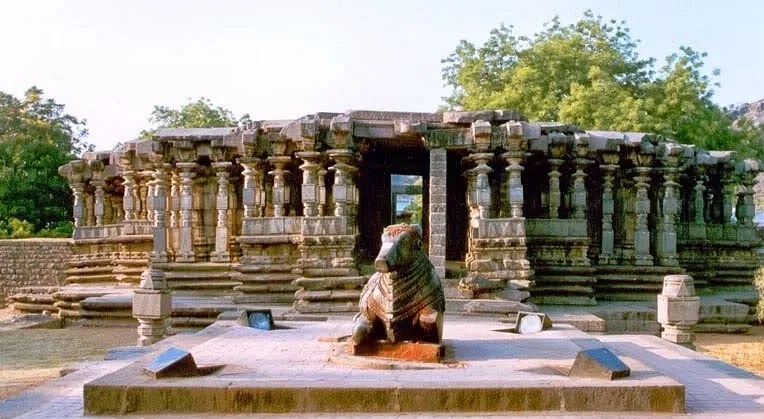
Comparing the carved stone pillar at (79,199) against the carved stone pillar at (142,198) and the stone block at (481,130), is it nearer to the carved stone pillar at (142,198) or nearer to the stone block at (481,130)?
the carved stone pillar at (142,198)

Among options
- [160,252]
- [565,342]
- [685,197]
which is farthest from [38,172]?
[565,342]

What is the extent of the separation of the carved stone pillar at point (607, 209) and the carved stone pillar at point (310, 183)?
5006mm

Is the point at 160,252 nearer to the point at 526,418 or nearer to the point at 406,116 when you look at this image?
the point at 406,116

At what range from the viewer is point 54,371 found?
9234mm

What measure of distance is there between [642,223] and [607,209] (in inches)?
25.7

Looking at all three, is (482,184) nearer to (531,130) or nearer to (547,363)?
(531,130)

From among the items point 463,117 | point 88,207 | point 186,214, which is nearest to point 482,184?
point 463,117

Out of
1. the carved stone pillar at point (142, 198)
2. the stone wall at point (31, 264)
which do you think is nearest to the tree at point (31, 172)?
the stone wall at point (31, 264)

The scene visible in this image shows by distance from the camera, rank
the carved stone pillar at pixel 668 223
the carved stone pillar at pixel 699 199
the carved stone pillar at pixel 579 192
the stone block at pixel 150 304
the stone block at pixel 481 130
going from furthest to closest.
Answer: the carved stone pillar at pixel 699 199, the carved stone pillar at pixel 668 223, the carved stone pillar at pixel 579 192, the stone block at pixel 481 130, the stone block at pixel 150 304

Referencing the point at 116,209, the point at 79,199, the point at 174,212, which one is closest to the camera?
the point at 174,212

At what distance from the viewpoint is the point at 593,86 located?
23.9 m

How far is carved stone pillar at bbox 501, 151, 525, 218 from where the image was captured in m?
12.3

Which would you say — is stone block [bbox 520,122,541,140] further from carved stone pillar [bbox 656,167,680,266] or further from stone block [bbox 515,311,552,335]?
stone block [bbox 515,311,552,335]

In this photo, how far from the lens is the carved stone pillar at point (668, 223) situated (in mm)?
14266
